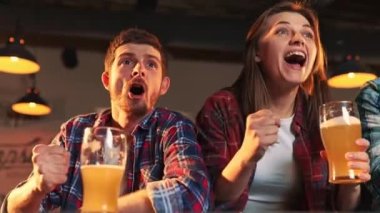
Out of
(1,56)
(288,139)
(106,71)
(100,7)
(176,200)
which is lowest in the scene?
(176,200)

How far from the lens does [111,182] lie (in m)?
1.19

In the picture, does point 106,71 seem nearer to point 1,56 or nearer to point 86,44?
point 1,56

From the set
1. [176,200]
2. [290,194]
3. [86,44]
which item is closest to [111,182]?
[176,200]

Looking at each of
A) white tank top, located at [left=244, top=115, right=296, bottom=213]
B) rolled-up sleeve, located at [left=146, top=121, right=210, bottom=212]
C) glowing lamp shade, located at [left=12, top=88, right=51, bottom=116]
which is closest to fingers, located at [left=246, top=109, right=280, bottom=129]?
rolled-up sleeve, located at [left=146, top=121, right=210, bottom=212]

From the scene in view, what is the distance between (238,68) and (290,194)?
2.72m

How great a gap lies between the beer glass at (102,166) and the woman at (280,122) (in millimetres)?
413

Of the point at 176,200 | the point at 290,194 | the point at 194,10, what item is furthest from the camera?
the point at 194,10

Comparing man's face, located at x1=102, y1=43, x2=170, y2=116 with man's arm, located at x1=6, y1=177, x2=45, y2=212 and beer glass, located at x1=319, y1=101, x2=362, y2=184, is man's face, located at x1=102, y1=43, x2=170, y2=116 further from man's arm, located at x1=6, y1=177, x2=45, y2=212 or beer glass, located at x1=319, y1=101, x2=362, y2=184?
beer glass, located at x1=319, y1=101, x2=362, y2=184

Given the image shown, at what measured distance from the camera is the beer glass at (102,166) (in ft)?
3.87

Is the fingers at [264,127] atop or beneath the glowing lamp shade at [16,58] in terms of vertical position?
beneath

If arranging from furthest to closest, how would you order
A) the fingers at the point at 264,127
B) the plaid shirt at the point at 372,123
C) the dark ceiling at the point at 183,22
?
1. the dark ceiling at the point at 183,22
2. the plaid shirt at the point at 372,123
3. the fingers at the point at 264,127

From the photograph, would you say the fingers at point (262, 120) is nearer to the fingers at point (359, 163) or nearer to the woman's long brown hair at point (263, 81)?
Answer: the fingers at point (359, 163)

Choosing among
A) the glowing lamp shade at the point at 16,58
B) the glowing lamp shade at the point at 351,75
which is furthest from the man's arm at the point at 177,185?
the glowing lamp shade at the point at 351,75

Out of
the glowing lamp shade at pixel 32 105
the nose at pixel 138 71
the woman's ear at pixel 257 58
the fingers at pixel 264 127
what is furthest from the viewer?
the glowing lamp shade at pixel 32 105
